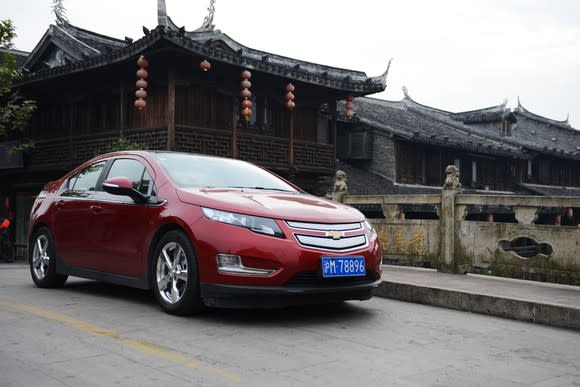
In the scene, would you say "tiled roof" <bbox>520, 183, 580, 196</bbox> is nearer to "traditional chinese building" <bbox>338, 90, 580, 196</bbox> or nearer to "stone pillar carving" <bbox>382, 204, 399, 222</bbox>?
"traditional chinese building" <bbox>338, 90, 580, 196</bbox>

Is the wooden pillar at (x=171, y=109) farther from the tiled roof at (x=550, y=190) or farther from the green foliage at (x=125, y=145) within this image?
the tiled roof at (x=550, y=190)

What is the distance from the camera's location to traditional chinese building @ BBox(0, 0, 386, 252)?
1472cm

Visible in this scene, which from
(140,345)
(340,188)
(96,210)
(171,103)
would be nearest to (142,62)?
(171,103)

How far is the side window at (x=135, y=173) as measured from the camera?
17.9 ft

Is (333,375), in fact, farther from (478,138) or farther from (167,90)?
(478,138)

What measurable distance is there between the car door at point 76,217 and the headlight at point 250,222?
6.06 feet

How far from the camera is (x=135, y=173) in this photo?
18.7 feet

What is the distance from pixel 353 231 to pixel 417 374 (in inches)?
64.7

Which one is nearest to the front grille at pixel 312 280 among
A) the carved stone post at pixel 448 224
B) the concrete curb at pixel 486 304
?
the concrete curb at pixel 486 304

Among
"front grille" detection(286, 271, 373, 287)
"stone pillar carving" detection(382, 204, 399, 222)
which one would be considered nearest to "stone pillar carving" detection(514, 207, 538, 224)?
"stone pillar carving" detection(382, 204, 399, 222)

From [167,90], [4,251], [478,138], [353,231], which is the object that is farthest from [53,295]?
[478,138]

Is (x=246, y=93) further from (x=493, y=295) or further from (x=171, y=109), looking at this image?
(x=493, y=295)

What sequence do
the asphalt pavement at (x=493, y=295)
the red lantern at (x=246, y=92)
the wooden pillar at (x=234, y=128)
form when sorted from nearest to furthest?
the asphalt pavement at (x=493, y=295) → the wooden pillar at (x=234, y=128) → the red lantern at (x=246, y=92)

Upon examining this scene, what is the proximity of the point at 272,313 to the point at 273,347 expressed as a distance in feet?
3.91
